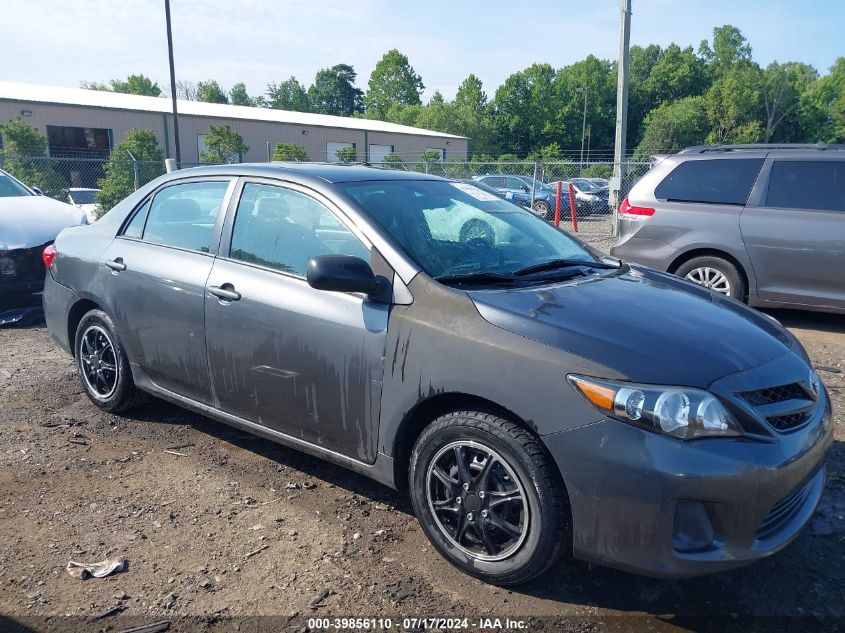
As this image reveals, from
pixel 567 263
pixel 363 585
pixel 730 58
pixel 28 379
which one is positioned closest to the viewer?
pixel 363 585

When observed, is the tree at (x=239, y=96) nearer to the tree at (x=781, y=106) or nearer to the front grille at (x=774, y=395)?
the tree at (x=781, y=106)

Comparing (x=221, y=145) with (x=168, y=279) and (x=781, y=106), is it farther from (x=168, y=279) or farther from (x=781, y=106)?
(x=781, y=106)

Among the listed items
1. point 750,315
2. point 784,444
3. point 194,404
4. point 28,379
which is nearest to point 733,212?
point 750,315

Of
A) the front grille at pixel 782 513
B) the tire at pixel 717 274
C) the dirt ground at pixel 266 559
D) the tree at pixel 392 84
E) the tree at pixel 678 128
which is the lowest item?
the dirt ground at pixel 266 559

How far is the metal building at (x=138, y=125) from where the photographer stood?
3278 centimetres

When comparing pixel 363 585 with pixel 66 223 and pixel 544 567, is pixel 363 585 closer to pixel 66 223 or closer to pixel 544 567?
pixel 544 567

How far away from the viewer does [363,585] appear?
2834mm

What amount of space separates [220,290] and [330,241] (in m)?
0.71

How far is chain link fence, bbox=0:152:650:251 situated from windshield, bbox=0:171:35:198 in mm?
5379

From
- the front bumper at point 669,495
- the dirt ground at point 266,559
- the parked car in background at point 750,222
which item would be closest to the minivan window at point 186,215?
the dirt ground at point 266,559

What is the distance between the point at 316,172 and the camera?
12.1ft

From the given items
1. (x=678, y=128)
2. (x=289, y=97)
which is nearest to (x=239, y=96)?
(x=289, y=97)

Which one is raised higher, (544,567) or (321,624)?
(544,567)

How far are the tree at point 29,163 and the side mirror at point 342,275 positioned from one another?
15679 mm
